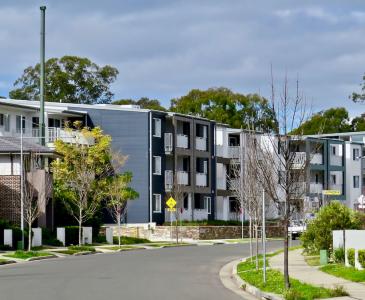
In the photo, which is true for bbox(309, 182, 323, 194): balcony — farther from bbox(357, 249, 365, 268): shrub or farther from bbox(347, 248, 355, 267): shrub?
bbox(357, 249, 365, 268): shrub

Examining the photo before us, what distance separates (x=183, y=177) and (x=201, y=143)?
14.8 feet

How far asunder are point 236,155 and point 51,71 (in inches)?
1030

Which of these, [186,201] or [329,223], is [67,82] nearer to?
[186,201]

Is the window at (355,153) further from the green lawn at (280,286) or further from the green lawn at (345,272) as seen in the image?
the green lawn at (280,286)

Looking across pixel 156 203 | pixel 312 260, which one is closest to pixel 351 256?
pixel 312 260

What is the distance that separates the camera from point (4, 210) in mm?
53781

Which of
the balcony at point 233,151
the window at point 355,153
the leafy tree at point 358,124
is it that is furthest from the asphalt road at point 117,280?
the leafy tree at point 358,124

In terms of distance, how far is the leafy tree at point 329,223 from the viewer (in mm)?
35875

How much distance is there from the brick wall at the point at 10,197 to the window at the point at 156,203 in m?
18.5

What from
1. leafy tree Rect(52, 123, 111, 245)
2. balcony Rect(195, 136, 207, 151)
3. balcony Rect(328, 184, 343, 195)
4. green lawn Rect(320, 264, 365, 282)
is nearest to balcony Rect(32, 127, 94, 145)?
leafy tree Rect(52, 123, 111, 245)

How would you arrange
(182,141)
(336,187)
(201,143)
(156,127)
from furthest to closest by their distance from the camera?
(336,187), (201,143), (182,141), (156,127)

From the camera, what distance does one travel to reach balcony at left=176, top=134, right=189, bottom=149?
74.3m

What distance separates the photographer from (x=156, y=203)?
71188mm

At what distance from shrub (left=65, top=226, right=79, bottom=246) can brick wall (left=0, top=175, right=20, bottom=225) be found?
3.02m
